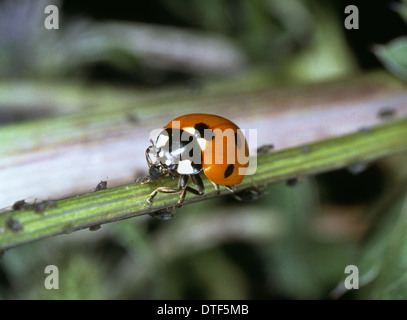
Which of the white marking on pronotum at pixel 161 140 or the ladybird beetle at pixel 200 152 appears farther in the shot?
the white marking on pronotum at pixel 161 140

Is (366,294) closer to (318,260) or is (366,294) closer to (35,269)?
(318,260)

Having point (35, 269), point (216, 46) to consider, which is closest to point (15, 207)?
point (35, 269)

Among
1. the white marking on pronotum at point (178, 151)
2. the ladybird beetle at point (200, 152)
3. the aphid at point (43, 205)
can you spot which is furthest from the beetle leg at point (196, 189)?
the aphid at point (43, 205)

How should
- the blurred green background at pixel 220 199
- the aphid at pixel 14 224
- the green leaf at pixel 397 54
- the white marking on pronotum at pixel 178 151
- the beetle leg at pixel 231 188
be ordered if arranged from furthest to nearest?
1. the blurred green background at pixel 220 199
2. the green leaf at pixel 397 54
3. the white marking on pronotum at pixel 178 151
4. the beetle leg at pixel 231 188
5. the aphid at pixel 14 224

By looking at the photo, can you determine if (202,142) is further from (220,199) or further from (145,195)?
(220,199)

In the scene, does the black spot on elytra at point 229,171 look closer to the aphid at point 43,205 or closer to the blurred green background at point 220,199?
the aphid at point 43,205

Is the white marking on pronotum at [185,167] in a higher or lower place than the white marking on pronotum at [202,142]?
lower
